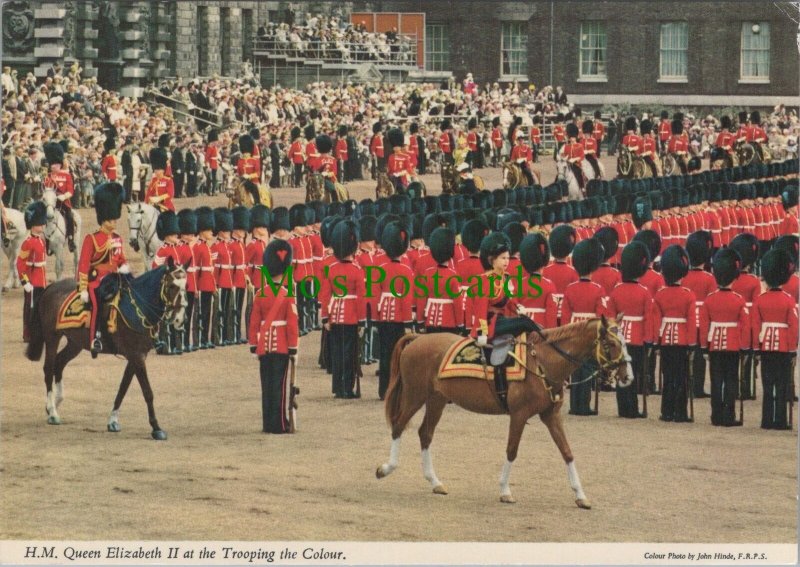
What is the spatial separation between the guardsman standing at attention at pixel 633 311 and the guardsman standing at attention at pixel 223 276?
5655 millimetres

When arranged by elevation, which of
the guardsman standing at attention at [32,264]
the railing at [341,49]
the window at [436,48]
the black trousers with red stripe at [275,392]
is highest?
the window at [436,48]

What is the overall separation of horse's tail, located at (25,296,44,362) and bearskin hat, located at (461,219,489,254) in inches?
176

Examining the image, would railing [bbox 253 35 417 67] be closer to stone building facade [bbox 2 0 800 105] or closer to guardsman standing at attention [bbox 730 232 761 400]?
stone building facade [bbox 2 0 800 105]

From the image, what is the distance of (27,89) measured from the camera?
30688 millimetres

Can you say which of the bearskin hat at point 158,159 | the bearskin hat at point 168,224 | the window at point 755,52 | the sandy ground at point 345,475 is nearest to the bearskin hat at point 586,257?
the sandy ground at point 345,475

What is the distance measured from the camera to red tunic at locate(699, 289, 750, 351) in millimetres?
18391

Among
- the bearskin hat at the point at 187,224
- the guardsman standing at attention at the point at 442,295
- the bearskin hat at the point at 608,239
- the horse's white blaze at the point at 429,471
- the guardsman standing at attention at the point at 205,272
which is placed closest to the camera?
the horse's white blaze at the point at 429,471

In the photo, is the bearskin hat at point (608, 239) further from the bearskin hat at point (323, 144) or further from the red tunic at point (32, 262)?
the bearskin hat at point (323, 144)

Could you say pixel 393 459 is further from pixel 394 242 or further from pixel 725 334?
pixel 725 334

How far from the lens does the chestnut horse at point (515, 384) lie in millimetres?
15203

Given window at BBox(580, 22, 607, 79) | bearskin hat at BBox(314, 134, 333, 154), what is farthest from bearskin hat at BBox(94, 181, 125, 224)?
window at BBox(580, 22, 607, 79)

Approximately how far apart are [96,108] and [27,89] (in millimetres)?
1565

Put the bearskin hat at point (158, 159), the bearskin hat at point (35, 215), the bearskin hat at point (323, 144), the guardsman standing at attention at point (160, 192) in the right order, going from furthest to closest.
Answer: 1. the bearskin hat at point (323, 144)
2. the bearskin hat at point (158, 159)
3. the guardsman standing at attention at point (160, 192)
4. the bearskin hat at point (35, 215)

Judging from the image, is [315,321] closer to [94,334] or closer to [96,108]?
[94,334]
